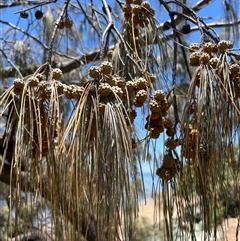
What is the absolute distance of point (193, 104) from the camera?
68 cm

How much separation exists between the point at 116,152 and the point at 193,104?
160 millimetres

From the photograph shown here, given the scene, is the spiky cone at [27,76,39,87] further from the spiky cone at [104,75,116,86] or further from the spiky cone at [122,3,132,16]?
the spiky cone at [122,3,132,16]

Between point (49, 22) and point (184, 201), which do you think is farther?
point (49, 22)

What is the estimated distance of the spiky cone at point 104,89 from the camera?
58 cm

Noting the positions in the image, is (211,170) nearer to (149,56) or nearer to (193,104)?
(193,104)

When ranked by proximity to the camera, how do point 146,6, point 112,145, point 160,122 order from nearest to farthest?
point 112,145 → point 160,122 → point 146,6

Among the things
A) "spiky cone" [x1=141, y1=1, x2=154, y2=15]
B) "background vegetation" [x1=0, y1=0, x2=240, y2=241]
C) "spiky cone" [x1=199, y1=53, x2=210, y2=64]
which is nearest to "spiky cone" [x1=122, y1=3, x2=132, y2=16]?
Answer: "spiky cone" [x1=141, y1=1, x2=154, y2=15]

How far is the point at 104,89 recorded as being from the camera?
0.58m

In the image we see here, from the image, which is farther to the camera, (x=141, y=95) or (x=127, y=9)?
(x=127, y=9)

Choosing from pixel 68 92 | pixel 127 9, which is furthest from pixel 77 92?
pixel 127 9

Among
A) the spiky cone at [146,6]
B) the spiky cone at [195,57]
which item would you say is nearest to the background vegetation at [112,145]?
the spiky cone at [195,57]

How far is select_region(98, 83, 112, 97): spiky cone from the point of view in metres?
0.58

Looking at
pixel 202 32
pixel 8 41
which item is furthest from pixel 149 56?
pixel 8 41

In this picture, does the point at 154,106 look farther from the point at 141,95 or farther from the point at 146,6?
the point at 146,6
